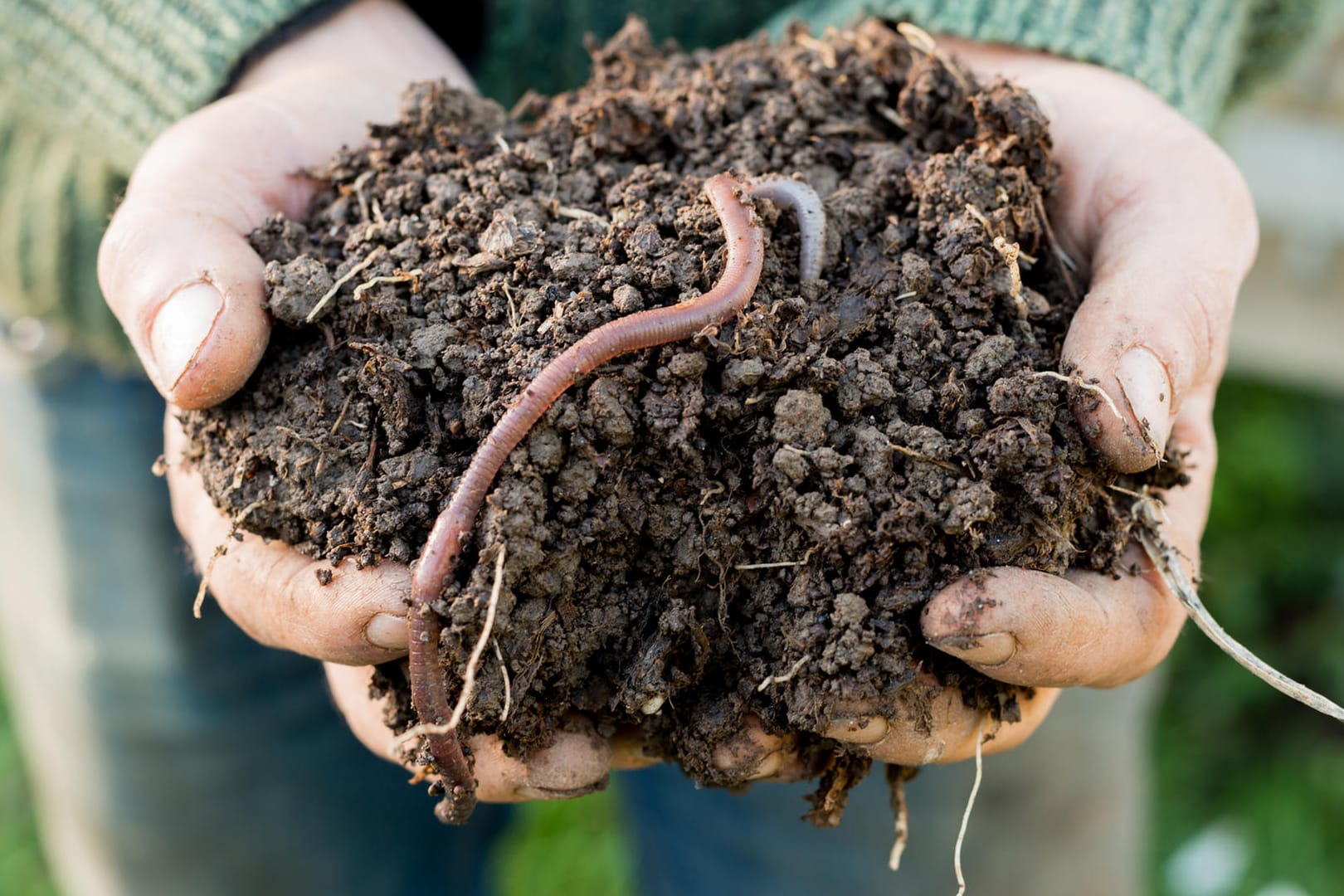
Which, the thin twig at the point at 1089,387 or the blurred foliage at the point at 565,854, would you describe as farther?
the blurred foliage at the point at 565,854

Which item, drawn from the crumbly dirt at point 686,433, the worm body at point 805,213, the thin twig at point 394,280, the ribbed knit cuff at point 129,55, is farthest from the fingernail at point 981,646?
the ribbed knit cuff at point 129,55

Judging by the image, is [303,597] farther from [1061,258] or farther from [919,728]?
[1061,258]

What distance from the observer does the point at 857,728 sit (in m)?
2.34

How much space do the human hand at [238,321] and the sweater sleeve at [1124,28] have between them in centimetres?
176

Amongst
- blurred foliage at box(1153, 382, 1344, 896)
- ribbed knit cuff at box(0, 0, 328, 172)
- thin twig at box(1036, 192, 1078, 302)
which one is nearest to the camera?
thin twig at box(1036, 192, 1078, 302)

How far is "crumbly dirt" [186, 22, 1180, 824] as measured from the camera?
2.32 m

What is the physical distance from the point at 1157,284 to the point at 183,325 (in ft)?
7.12

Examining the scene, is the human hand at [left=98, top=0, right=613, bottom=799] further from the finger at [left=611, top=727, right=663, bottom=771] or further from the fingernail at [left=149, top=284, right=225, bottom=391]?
the finger at [left=611, top=727, right=663, bottom=771]

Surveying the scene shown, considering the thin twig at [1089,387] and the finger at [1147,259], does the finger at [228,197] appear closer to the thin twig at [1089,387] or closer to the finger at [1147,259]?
the thin twig at [1089,387]

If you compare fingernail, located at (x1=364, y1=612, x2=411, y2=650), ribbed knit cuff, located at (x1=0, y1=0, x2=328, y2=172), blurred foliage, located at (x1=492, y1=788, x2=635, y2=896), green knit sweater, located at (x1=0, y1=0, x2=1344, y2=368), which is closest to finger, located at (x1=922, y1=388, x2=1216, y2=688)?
fingernail, located at (x1=364, y1=612, x2=411, y2=650)

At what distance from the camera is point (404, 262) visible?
2580 millimetres

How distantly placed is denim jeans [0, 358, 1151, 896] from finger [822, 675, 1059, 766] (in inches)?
68.8

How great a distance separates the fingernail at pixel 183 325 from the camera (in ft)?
7.82

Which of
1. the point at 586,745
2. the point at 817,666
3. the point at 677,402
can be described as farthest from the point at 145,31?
the point at 817,666
